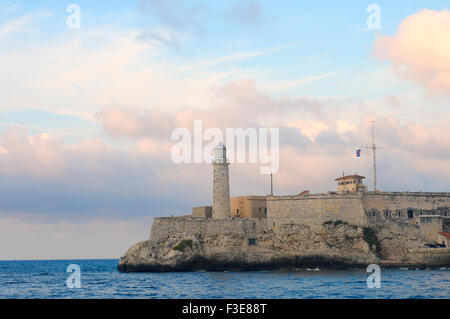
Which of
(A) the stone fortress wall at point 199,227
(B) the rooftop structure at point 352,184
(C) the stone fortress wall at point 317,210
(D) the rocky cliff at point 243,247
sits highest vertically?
(B) the rooftop structure at point 352,184

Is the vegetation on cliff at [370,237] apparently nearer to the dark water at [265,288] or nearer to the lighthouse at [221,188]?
the dark water at [265,288]

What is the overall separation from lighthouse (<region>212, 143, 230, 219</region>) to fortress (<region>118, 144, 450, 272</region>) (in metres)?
0.10

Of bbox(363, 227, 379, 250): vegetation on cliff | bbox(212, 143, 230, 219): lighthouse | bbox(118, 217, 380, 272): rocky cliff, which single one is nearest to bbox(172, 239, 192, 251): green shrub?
bbox(118, 217, 380, 272): rocky cliff

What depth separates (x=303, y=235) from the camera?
5478cm

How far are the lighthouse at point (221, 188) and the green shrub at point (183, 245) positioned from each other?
4.97m

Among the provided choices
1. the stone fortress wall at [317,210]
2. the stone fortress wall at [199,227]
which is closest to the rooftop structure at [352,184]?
the stone fortress wall at [317,210]

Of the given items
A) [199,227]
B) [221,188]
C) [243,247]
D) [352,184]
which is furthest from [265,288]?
[352,184]

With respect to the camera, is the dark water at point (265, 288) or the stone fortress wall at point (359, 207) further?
the stone fortress wall at point (359, 207)

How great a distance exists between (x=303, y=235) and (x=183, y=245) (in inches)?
473

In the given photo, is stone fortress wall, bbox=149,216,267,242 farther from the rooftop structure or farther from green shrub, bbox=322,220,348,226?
the rooftop structure

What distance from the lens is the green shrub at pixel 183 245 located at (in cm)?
5351
